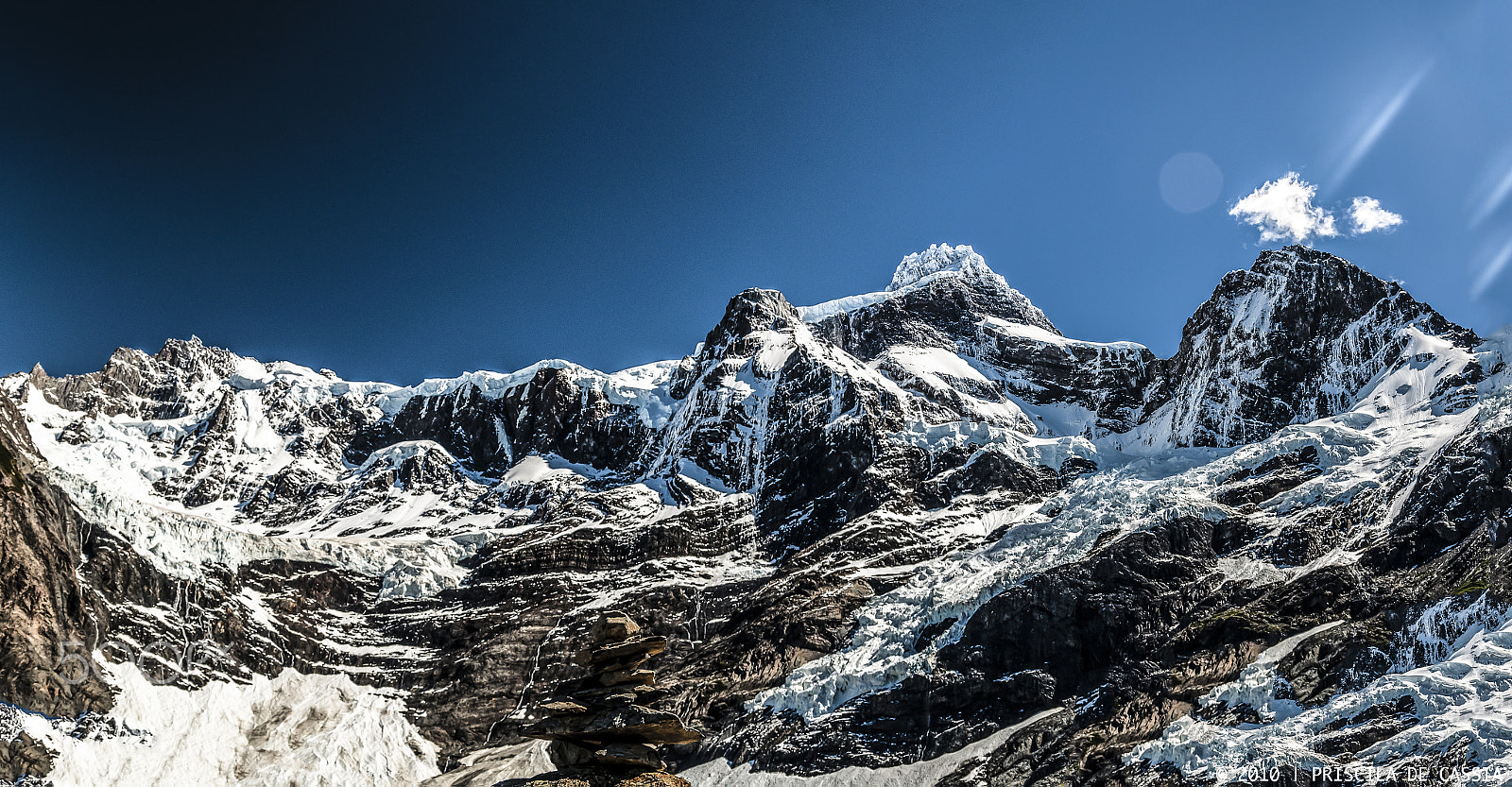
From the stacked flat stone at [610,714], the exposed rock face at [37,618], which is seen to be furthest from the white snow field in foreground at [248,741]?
the stacked flat stone at [610,714]

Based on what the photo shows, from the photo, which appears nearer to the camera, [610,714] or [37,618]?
[610,714]

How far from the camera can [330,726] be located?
186875 millimetres

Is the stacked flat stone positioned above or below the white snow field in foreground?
below

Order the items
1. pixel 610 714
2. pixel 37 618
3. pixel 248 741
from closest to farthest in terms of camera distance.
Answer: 1. pixel 610 714
2. pixel 37 618
3. pixel 248 741

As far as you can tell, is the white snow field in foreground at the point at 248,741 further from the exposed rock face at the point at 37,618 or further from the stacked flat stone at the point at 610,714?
the stacked flat stone at the point at 610,714

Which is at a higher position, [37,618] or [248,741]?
[37,618]

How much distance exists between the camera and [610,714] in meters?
21.7

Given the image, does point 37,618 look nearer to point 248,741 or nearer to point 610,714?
point 248,741

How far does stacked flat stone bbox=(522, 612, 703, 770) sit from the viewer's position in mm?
21406

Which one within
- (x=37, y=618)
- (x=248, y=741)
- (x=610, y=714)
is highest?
(x=37, y=618)

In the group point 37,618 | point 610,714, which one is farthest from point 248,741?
point 610,714

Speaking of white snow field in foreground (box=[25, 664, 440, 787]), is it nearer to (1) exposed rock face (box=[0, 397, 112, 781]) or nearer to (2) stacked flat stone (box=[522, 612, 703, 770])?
(1) exposed rock face (box=[0, 397, 112, 781])

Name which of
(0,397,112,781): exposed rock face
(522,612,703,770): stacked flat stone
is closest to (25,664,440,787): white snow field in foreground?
(0,397,112,781): exposed rock face

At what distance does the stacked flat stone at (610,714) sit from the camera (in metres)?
21.4
